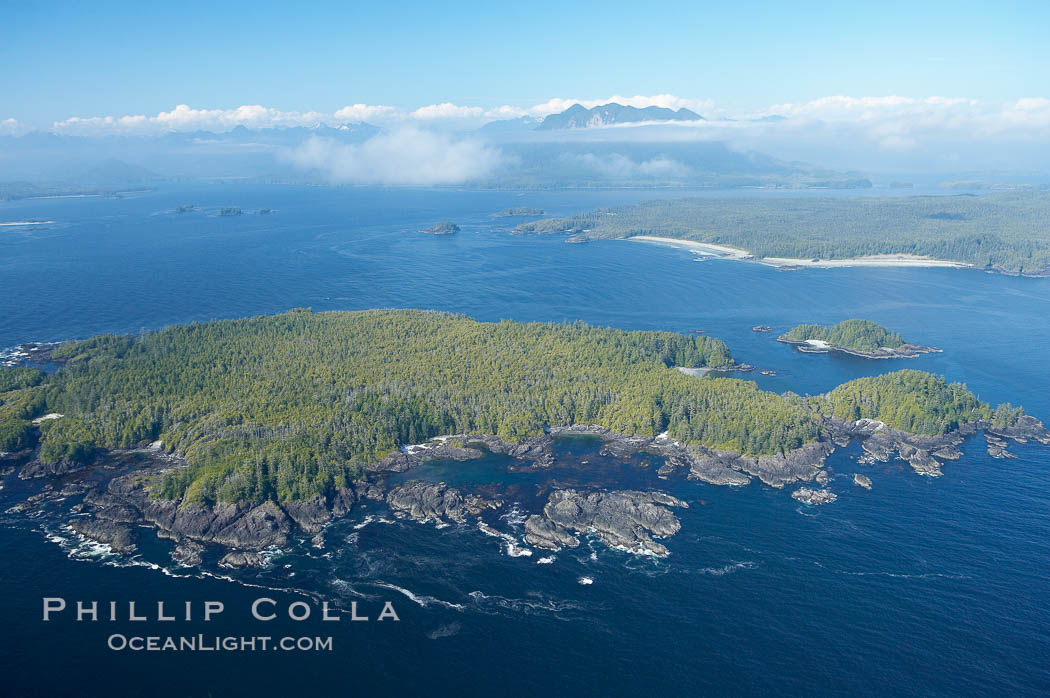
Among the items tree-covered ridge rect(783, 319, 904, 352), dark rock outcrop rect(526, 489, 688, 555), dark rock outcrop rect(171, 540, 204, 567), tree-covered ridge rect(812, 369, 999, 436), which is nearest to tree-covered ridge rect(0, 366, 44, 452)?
dark rock outcrop rect(171, 540, 204, 567)

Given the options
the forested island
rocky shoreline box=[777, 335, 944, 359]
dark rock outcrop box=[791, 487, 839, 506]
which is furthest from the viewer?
rocky shoreline box=[777, 335, 944, 359]

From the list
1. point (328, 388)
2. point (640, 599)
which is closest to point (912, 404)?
point (640, 599)

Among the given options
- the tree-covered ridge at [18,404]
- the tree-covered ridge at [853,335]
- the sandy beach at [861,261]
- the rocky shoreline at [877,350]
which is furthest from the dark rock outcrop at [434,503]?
the sandy beach at [861,261]

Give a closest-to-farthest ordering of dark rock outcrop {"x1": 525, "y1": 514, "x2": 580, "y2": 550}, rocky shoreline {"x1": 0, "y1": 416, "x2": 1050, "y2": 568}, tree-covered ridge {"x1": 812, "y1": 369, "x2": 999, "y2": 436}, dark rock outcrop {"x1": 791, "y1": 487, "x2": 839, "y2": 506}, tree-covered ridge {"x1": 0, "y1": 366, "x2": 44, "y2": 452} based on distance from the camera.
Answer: dark rock outcrop {"x1": 525, "y1": 514, "x2": 580, "y2": 550} < rocky shoreline {"x1": 0, "y1": 416, "x2": 1050, "y2": 568} < dark rock outcrop {"x1": 791, "y1": 487, "x2": 839, "y2": 506} < tree-covered ridge {"x1": 0, "y1": 366, "x2": 44, "y2": 452} < tree-covered ridge {"x1": 812, "y1": 369, "x2": 999, "y2": 436}

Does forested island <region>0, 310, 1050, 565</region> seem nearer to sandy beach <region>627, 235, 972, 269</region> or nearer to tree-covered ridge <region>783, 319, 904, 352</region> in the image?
tree-covered ridge <region>783, 319, 904, 352</region>

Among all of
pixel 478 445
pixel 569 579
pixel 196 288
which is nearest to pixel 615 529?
pixel 569 579

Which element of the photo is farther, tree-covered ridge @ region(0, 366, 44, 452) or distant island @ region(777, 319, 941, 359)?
distant island @ region(777, 319, 941, 359)
